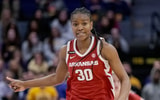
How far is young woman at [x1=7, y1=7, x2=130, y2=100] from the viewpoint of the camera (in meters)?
5.70

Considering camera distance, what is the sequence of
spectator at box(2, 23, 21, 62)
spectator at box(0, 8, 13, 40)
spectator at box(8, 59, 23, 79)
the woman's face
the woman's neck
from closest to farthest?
1. the woman's face
2. the woman's neck
3. spectator at box(8, 59, 23, 79)
4. spectator at box(2, 23, 21, 62)
5. spectator at box(0, 8, 13, 40)

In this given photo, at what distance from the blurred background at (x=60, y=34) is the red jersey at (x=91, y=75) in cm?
558

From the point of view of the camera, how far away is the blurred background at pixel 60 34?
12.4m

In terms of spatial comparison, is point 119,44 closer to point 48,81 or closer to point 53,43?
point 53,43

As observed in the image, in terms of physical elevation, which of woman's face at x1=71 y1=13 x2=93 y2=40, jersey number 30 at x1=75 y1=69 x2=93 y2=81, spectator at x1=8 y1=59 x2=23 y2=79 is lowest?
spectator at x1=8 y1=59 x2=23 y2=79

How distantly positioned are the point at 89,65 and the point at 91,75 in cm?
10

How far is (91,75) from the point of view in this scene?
5.77m

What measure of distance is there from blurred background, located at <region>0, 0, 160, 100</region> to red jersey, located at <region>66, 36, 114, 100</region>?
558cm

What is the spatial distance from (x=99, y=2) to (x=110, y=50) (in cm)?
954

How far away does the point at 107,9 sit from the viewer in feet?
48.3

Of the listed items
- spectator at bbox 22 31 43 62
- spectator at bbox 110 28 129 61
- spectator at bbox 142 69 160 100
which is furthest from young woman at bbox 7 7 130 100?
spectator at bbox 22 31 43 62

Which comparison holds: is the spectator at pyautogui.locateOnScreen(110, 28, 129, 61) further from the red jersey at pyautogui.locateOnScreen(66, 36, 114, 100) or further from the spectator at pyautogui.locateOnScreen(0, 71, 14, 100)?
the red jersey at pyautogui.locateOnScreen(66, 36, 114, 100)

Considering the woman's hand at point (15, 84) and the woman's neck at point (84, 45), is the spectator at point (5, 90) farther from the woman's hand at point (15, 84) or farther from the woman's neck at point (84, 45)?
the woman's neck at point (84, 45)

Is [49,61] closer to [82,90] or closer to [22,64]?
[22,64]
